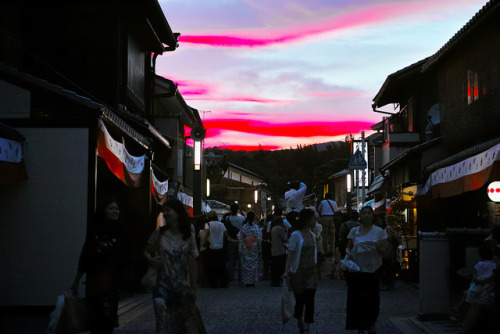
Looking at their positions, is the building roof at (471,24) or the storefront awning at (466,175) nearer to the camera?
the storefront awning at (466,175)

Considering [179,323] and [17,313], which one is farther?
[17,313]

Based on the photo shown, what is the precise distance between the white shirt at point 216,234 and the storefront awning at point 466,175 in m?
5.76

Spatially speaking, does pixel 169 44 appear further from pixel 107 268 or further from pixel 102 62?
pixel 107 268

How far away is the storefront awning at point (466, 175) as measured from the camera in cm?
1280

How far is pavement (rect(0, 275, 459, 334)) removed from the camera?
34.5 ft

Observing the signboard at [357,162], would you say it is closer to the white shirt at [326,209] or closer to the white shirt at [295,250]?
the white shirt at [326,209]

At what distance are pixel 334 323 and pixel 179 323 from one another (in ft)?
14.4

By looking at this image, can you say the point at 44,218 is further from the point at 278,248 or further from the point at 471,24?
the point at 471,24

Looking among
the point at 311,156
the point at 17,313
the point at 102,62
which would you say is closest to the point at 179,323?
the point at 17,313

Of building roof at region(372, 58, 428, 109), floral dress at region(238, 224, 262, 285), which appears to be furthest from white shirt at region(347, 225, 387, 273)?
building roof at region(372, 58, 428, 109)

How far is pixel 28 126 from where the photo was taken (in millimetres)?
12164

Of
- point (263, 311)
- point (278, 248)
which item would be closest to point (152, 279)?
point (263, 311)

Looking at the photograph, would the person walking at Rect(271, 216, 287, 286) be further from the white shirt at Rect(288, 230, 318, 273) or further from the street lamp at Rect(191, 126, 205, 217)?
the white shirt at Rect(288, 230, 318, 273)

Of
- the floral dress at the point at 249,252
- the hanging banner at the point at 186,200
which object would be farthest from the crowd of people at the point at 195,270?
the hanging banner at the point at 186,200
